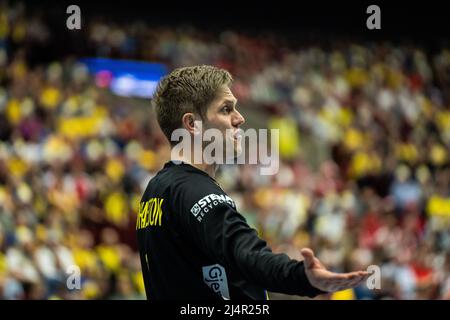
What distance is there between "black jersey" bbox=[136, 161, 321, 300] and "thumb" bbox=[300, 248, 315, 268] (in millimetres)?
47

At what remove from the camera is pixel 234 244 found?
234 centimetres

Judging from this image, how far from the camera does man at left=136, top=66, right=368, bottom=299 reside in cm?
222

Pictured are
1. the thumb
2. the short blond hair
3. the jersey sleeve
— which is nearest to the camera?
the thumb

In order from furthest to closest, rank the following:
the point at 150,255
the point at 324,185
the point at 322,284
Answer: the point at 324,185 → the point at 150,255 → the point at 322,284

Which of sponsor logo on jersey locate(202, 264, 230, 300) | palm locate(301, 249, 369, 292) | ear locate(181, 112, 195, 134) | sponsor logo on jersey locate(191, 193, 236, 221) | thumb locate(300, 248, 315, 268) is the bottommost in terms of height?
sponsor logo on jersey locate(202, 264, 230, 300)

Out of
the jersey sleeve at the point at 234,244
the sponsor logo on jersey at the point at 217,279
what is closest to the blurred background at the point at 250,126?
the sponsor logo on jersey at the point at 217,279

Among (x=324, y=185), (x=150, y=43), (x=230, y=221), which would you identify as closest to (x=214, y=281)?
(x=230, y=221)

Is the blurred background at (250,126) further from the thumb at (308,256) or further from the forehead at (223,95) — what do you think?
the thumb at (308,256)

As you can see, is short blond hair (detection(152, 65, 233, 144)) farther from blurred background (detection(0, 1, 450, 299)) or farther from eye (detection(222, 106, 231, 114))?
blurred background (detection(0, 1, 450, 299))

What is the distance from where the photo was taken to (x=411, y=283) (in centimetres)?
1061

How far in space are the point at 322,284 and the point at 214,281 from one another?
48 cm

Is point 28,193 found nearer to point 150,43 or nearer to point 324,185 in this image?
point 324,185

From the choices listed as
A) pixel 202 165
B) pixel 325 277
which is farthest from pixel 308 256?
pixel 202 165

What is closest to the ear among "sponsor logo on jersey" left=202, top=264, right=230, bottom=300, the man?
the man
